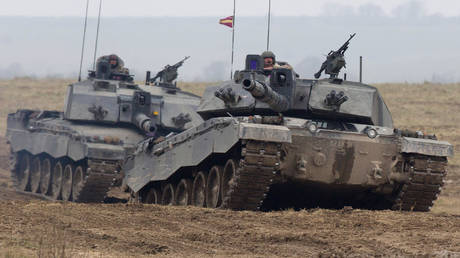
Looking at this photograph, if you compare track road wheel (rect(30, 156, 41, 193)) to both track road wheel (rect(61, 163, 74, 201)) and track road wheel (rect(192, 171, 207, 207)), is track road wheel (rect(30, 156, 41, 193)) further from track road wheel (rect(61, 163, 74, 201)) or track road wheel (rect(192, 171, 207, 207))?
track road wheel (rect(192, 171, 207, 207))

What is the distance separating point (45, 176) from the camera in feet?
82.6

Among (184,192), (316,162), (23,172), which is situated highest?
(316,162)

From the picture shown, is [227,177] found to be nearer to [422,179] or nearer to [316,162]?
[316,162]

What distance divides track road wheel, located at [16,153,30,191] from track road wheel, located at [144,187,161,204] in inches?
325

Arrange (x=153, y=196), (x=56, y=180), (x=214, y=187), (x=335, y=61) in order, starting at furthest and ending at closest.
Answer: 1. (x=56, y=180)
2. (x=153, y=196)
3. (x=335, y=61)
4. (x=214, y=187)

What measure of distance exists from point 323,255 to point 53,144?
15185 mm

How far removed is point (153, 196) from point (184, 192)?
1.83 metres

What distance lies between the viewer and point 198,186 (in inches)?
663

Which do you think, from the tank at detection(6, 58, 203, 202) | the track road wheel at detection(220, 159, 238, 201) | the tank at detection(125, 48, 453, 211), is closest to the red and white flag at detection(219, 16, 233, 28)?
the tank at detection(6, 58, 203, 202)

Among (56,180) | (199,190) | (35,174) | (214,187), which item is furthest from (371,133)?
(35,174)

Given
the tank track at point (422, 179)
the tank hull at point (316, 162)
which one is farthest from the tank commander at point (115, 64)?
the tank track at point (422, 179)

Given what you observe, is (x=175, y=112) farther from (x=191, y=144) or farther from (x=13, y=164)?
(x=191, y=144)

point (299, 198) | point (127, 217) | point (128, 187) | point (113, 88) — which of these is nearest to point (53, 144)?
point (113, 88)

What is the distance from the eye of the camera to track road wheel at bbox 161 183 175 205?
59.4ft
